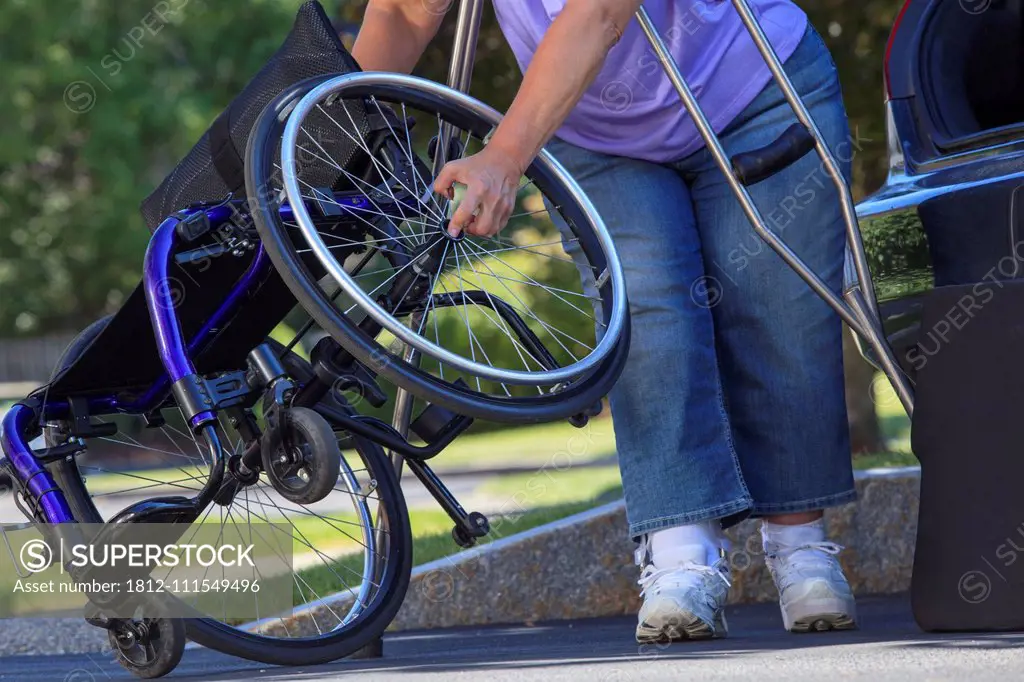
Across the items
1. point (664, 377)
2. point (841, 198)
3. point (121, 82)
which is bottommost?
point (664, 377)

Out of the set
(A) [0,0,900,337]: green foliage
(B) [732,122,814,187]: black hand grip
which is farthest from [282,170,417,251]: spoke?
(A) [0,0,900,337]: green foliage

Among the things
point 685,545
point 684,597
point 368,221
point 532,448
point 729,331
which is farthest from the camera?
point 532,448

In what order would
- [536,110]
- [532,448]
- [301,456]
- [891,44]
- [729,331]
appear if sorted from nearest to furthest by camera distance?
[301,456] < [536,110] < [729,331] < [891,44] < [532,448]

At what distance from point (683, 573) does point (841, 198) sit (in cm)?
84

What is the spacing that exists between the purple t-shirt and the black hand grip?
0.22 metres

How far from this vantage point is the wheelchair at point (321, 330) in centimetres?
268

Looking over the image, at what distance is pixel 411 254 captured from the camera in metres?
2.98

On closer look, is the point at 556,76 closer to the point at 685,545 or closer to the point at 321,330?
the point at 321,330

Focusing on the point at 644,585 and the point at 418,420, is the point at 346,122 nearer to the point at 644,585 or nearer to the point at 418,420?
the point at 418,420

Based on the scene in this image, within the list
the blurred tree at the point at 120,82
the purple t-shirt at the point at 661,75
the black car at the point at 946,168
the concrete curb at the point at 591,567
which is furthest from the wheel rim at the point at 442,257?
the blurred tree at the point at 120,82

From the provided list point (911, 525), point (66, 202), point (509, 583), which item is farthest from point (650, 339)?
point (66, 202)

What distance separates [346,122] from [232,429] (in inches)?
24.8

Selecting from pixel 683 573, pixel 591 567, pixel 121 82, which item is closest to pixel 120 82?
pixel 121 82

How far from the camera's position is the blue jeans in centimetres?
327
